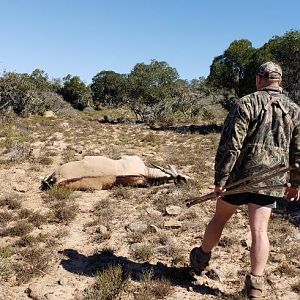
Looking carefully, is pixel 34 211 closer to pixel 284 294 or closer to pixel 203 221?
pixel 203 221

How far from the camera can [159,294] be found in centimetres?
402

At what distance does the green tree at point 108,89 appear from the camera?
163 feet

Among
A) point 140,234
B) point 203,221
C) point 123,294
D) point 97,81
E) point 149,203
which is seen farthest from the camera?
point 97,81

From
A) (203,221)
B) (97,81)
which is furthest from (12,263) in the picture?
(97,81)

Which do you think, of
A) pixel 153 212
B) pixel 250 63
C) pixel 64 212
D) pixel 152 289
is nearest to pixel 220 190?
pixel 152 289

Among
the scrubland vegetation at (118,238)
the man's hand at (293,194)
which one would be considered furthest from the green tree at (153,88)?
the man's hand at (293,194)

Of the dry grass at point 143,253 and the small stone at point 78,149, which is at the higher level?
the small stone at point 78,149

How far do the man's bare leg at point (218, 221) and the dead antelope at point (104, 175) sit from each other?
4.29m

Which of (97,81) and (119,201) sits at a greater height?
(97,81)

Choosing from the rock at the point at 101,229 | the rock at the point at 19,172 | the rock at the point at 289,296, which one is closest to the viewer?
the rock at the point at 289,296

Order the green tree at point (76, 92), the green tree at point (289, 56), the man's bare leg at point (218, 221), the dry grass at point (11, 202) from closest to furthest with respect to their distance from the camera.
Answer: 1. the man's bare leg at point (218, 221)
2. the dry grass at point (11, 202)
3. the green tree at point (289, 56)
4. the green tree at point (76, 92)

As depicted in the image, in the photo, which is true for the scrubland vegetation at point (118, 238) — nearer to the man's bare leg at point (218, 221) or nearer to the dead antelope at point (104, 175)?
the dead antelope at point (104, 175)

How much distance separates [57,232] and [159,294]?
2.30 m

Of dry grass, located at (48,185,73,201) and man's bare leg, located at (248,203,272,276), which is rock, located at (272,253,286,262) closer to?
man's bare leg, located at (248,203,272,276)
